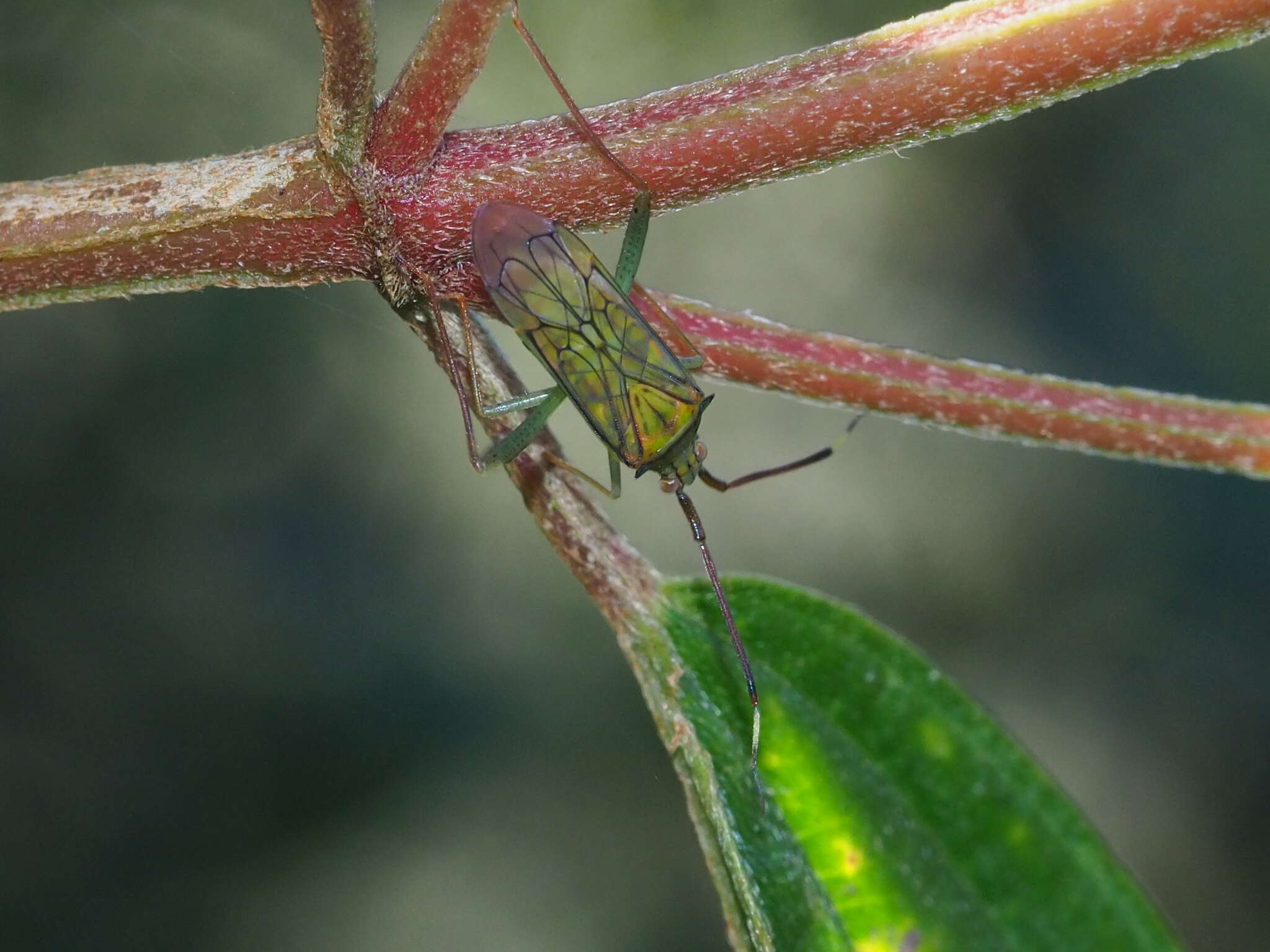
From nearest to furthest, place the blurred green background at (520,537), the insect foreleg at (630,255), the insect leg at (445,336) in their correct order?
1. the insect leg at (445,336)
2. the insect foreleg at (630,255)
3. the blurred green background at (520,537)

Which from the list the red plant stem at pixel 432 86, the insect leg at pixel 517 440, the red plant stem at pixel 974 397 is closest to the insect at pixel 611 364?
the insect leg at pixel 517 440

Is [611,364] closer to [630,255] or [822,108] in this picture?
[630,255]

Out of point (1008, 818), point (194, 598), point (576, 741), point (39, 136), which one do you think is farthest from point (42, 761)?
point (1008, 818)

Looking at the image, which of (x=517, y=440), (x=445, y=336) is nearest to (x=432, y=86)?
(x=445, y=336)

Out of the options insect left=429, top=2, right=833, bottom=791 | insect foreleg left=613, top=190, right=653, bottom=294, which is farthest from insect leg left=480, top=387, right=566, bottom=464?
insect foreleg left=613, top=190, right=653, bottom=294

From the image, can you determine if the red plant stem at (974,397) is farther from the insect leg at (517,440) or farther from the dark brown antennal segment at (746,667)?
the dark brown antennal segment at (746,667)
